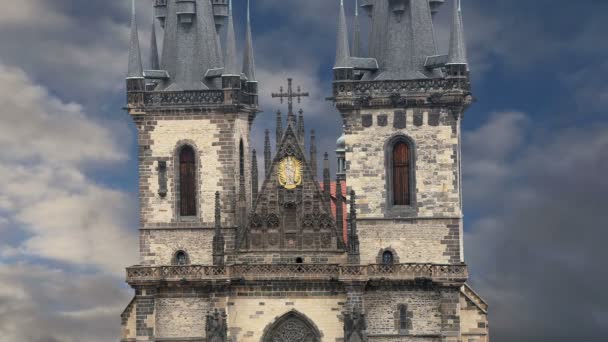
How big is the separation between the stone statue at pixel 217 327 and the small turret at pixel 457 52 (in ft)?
44.7

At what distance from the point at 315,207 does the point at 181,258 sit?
6.10 m

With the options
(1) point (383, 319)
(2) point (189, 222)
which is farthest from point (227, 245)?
(1) point (383, 319)

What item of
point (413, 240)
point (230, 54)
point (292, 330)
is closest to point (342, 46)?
point (230, 54)

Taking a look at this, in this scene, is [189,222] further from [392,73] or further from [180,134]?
[392,73]

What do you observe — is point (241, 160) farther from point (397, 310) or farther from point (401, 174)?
point (397, 310)

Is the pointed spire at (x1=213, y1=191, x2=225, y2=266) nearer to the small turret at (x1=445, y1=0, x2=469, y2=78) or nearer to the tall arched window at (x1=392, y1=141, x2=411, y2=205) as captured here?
the tall arched window at (x1=392, y1=141, x2=411, y2=205)

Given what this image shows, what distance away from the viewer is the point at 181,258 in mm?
71000

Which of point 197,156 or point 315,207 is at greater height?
point 197,156

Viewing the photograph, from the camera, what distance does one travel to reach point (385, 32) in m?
70.8

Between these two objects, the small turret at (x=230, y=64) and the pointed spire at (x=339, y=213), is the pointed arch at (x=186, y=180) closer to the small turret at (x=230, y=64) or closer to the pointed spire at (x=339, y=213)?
the small turret at (x=230, y=64)

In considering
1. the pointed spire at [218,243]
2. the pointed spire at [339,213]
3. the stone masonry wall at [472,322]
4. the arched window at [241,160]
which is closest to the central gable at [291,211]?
the pointed spire at [339,213]

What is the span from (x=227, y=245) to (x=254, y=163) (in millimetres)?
3711

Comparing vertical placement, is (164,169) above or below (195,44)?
below

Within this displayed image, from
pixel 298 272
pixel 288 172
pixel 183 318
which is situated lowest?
pixel 183 318
